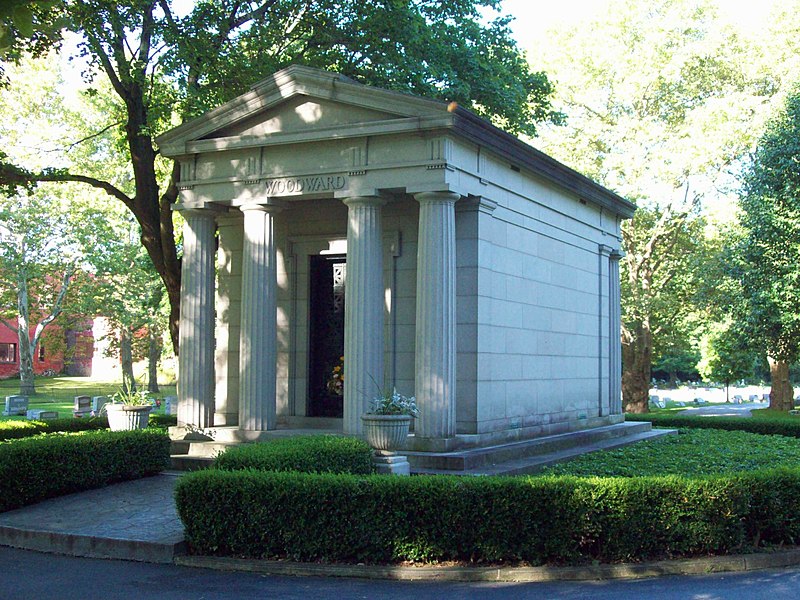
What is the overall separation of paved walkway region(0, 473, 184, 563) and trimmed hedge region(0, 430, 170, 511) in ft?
0.66

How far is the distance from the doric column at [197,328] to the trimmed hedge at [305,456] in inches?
174

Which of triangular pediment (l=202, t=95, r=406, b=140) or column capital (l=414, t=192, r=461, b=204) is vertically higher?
triangular pediment (l=202, t=95, r=406, b=140)

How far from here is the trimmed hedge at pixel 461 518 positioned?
9359mm

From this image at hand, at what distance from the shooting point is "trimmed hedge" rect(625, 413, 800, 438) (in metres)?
24.3

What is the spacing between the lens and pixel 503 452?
49.4 feet

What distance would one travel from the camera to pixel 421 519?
9.38 meters

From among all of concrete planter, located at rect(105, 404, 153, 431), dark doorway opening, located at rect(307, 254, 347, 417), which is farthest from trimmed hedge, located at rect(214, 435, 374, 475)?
concrete planter, located at rect(105, 404, 153, 431)

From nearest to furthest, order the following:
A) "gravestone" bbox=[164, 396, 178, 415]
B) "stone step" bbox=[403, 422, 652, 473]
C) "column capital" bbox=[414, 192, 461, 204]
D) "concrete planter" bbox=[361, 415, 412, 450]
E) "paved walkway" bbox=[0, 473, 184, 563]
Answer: "paved walkway" bbox=[0, 473, 184, 563] → "concrete planter" bbox=[361, 415, 412, 450] → "stone step" bbox=[403, 422, 652, 473] → "column capital" bbox=[414, 192, 461, 204] → "gravestone" bbox=[164, 396, 178, 415]

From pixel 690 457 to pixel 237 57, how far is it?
12.9 m

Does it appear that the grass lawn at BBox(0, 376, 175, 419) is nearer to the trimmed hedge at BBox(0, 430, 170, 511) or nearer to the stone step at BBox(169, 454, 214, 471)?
the stone step at BBox(169, 454, 214, 471)

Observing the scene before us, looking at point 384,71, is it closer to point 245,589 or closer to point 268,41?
point 268,41

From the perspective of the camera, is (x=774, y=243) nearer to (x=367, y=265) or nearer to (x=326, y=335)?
(x=326, y=335)

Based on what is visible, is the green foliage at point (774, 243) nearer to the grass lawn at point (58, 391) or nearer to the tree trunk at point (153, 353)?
the grass lawn at point (58, 391)

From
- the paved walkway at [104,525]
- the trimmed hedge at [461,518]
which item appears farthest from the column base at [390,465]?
the paved walkway at [104,525]
